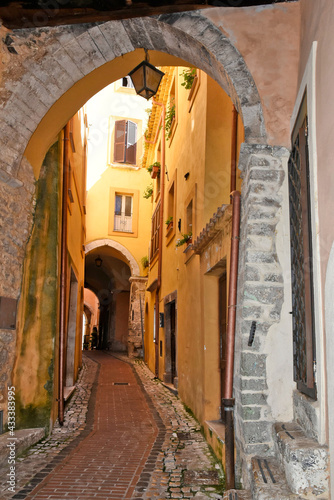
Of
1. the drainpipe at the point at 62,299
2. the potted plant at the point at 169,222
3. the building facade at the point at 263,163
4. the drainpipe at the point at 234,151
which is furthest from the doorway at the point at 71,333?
the drainpipe at the point at 234,151

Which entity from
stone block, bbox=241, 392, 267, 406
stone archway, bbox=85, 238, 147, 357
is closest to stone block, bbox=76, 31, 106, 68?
stone block, bbox=241, 392, 267, 406

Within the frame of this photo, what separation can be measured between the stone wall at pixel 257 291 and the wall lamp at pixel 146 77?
1916 mm

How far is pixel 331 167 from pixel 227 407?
218 centimetres

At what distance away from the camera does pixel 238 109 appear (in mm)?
4180

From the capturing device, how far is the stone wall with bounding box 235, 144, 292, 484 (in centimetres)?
343

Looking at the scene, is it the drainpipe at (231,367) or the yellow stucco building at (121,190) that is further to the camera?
the yellow stucco building at (121,190)

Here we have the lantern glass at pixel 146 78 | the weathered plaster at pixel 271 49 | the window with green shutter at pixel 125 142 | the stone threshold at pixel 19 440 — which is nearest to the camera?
the weathered plaster at pixel 271 49

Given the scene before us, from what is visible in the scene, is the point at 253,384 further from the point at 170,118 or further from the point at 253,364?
the point at 170,118

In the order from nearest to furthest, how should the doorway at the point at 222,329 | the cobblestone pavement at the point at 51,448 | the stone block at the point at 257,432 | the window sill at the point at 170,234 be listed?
1. the stone block at the point at 257,432
2. the cobblestone pavement at the point at 51,448
3. the doorway at the point at 222,329
4. the window sill at the point at 170,234

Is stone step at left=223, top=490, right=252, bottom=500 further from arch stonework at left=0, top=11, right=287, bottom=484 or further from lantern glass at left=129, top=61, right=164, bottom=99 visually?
lantern glass at left=129, top=61, right=164, bottom=99

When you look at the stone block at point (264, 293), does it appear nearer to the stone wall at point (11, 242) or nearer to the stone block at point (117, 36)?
the stone wall at point (11, 242)

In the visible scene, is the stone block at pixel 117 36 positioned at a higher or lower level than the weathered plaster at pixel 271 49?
higher

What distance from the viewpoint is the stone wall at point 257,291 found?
3434 mm

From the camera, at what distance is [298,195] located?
3508mm
